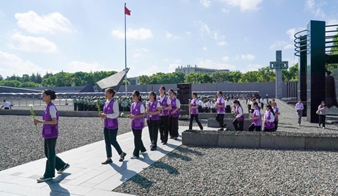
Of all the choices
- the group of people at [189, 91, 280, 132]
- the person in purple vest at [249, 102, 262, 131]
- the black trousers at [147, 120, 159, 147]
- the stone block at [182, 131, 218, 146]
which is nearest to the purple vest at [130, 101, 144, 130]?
the black trousers at [147, 120, 159, 147]

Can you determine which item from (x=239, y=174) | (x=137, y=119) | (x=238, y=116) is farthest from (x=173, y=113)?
(x=239, y=174)

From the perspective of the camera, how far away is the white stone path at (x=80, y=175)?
4574 millimetres

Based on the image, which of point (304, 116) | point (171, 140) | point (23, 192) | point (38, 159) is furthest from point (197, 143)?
point (304, 116)

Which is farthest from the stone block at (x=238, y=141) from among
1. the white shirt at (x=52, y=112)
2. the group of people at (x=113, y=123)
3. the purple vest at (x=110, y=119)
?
the white shirt at (x=52, y=112)

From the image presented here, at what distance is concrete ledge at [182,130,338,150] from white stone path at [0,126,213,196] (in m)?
1.24

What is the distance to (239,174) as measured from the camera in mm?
5352

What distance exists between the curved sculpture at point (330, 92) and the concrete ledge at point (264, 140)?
908 cm

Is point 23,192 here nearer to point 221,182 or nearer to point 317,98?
point 221,182

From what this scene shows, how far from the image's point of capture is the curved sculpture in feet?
51.3

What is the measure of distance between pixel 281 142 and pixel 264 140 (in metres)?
0.50

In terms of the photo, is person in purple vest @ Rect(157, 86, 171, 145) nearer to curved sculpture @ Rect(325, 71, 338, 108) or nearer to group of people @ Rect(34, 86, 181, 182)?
group of people @ Rect(34, 86, 181, 182)

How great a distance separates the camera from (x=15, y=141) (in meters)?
9.55

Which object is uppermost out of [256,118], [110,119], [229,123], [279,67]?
[279,67]

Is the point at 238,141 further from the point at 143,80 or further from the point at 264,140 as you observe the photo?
the point at 143,80
